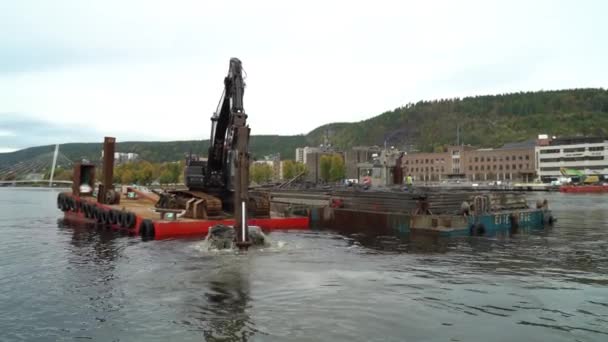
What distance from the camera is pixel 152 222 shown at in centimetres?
2564

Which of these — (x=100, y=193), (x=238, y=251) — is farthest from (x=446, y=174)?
(x=238, y=251)

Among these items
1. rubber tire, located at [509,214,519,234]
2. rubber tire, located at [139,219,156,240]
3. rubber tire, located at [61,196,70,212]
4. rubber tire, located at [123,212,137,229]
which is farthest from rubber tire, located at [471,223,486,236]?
rubber tire, located at [61,196,70,212]

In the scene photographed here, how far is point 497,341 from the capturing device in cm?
962

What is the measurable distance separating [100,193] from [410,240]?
23825 mm

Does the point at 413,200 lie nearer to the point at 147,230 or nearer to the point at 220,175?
the point at 220,175

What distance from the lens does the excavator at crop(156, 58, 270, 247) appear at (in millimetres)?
27969

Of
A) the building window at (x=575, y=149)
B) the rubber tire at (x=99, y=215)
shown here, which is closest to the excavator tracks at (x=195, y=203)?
the rubber tire at (x=99, y=215)

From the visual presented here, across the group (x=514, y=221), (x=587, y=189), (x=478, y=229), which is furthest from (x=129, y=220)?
(x=587, y=189)

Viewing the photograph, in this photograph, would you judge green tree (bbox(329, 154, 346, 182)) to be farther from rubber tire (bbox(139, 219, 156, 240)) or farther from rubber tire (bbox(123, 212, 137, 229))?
rubber tire (bbox(139, 219, 156, 240))

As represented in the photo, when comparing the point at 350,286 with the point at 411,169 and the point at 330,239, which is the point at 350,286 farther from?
the point at 411,169

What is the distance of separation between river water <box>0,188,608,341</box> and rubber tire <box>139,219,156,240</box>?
2681 millimetres

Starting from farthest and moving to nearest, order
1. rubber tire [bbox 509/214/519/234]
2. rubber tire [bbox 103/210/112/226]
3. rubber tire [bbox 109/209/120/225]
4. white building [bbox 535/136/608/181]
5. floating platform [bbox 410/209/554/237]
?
white building [bbox 535/136/608/181] < rubber tire [bbox 103/210/112/226] < rubber tire [bbox 509/214/519/234] < rubber tire [bbox 109/209/120/225] < floating platform [bbox 410/209/554/237]

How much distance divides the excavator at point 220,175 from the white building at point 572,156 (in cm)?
12483

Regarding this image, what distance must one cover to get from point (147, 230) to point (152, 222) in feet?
2.12
